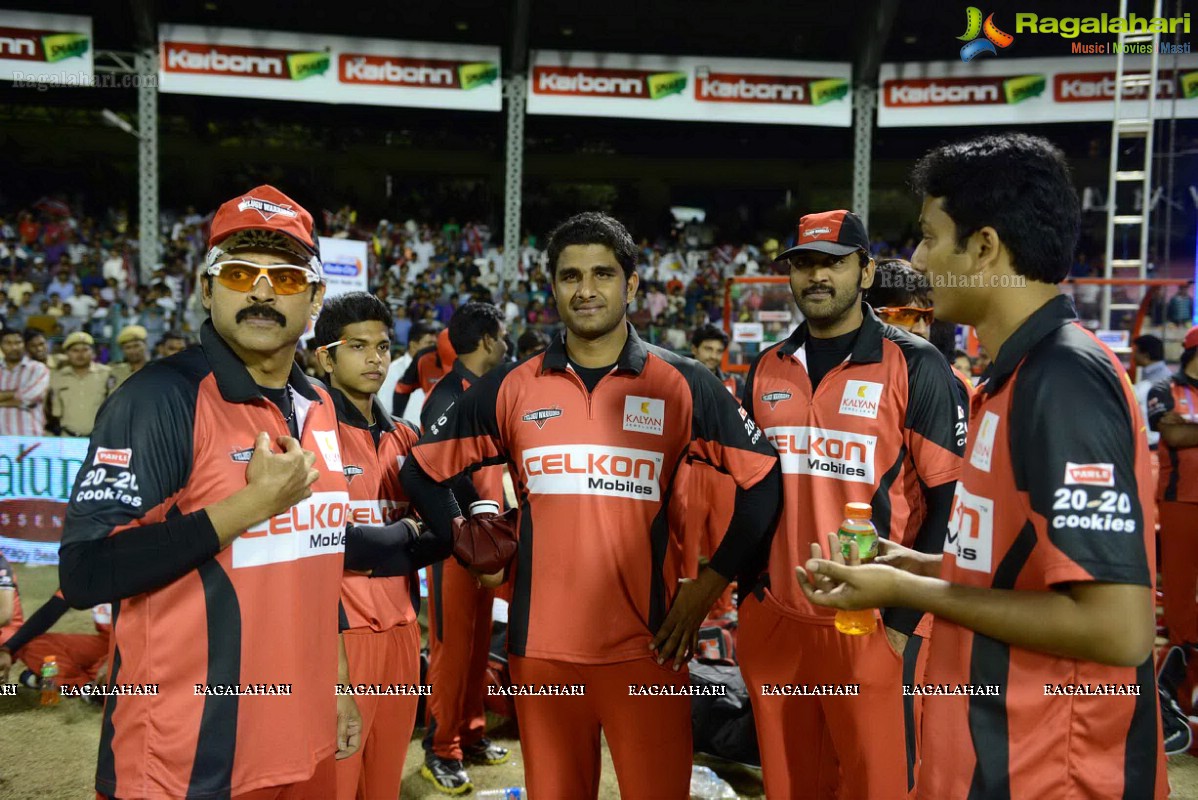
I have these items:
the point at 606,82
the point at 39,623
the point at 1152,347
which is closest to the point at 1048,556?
the point at 39,623

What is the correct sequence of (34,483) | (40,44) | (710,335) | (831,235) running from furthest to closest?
(40,44)
(710,335)
(34,483)
(831,235)

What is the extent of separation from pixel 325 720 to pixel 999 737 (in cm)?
159

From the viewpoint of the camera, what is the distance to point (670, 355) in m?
2.93

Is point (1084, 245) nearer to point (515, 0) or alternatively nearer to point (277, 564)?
point (515, 0)

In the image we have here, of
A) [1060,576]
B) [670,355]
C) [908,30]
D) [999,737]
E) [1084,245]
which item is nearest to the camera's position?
[1060,576]

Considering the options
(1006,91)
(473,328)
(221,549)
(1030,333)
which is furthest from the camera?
(1006,91)

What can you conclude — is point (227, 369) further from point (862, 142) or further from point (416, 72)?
point (862, 142)

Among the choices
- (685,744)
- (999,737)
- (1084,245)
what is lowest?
(685,744)

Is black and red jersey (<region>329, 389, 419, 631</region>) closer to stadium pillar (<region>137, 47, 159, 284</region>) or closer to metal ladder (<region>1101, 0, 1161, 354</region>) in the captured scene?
metal ladder (<region>1101, 0, 1161, 354</region>)

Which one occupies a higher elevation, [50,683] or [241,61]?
[241,61]

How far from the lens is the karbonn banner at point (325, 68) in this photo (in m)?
14.1

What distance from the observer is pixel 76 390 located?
9039 mm

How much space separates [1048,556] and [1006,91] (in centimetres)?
1562

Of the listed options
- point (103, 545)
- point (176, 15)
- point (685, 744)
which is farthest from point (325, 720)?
point (176, 15)
